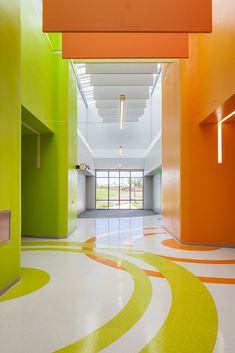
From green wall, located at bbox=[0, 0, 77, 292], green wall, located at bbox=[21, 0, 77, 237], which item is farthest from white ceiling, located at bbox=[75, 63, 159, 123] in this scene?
green wall, located at bbox=[21, 0, 77, 237]

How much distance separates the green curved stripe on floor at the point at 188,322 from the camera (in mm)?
2699

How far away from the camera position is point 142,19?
4.71 metres

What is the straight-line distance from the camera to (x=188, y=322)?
10.5 ft

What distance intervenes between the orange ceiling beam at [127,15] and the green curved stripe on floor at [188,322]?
4.32m

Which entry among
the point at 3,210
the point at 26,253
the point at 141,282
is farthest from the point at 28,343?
the point at 26,253

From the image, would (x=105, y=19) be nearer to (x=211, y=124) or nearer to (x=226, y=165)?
(x=211, y=124)

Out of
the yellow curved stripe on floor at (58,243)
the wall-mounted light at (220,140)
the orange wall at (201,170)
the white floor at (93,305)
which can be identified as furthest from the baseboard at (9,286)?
the wall-mounted light at (220,140)

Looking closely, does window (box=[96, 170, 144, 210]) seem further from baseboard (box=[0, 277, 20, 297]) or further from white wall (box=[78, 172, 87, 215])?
baseboard (box=[0, 277, 20, 297])

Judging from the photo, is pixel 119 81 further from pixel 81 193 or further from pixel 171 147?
pixel 81 193

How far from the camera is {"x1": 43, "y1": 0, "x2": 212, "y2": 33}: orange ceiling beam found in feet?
15.4

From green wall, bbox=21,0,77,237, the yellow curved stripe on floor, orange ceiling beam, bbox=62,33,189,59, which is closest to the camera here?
orange ceiling beam, bbox=62,33,189,59

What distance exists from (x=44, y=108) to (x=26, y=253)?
3858mm

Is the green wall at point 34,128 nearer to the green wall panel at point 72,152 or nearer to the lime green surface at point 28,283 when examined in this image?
the green wall panel at point 72,152

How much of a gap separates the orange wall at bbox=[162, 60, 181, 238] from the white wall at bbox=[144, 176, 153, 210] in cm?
1259
